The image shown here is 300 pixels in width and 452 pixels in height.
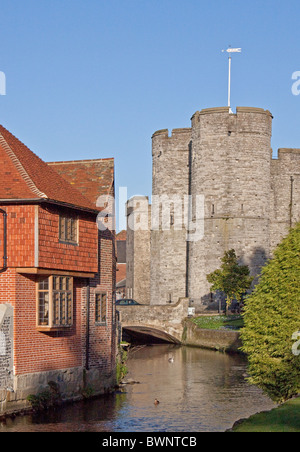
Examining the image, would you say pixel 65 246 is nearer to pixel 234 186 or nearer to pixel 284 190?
pixel 234 186

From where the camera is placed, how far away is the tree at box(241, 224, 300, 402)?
2539 centimetres

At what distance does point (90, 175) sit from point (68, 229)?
492cm

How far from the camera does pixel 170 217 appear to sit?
7600 cm

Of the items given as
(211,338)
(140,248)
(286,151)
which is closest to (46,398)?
(211,338)

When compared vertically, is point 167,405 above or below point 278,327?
below

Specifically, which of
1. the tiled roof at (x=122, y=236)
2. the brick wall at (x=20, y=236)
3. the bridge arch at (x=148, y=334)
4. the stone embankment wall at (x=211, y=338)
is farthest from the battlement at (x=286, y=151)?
the brick wall at (x=20, y=236)

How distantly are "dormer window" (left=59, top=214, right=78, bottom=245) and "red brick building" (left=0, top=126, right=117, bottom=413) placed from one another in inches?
1.4

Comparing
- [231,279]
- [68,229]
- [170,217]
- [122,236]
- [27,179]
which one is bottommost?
[231,279]

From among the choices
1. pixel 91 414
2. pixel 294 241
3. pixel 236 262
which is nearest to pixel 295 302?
pixel 294 241

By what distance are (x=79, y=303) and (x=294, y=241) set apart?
8.29 m

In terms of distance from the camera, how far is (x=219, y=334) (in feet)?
186

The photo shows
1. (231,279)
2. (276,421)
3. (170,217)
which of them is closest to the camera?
(276,421)

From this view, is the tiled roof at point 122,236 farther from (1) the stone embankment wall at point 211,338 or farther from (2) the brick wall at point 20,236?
(2) the brick wall at point 20,236

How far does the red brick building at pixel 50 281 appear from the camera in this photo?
83.9ft
